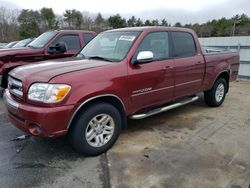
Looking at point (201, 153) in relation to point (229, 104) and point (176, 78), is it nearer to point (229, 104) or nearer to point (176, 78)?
point (176, 78)

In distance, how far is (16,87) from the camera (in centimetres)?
355

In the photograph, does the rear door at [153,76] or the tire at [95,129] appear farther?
the rear door at [153,76]

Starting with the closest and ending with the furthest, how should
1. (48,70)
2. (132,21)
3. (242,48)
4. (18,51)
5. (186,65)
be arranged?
(48,70) < (186,65) < (18,51) < (242,48) < (132,21)

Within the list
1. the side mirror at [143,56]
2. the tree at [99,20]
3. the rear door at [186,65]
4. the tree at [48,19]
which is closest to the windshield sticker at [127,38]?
the side mirror at [143,56]

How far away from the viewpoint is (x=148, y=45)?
14.3 feet

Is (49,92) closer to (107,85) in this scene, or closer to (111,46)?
(107,85)

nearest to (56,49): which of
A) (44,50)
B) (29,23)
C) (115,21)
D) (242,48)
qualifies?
(44,50)

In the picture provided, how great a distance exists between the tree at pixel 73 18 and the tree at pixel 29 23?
4550 mm

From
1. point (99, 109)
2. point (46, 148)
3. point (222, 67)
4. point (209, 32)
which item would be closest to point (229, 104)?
point (222, 67)

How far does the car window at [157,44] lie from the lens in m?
4.29

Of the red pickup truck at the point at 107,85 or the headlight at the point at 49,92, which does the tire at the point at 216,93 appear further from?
→ the headlight at the point at 49,92

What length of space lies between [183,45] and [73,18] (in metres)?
39.5

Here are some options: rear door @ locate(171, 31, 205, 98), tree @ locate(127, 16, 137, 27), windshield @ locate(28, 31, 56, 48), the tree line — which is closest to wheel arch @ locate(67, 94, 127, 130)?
rear door @ locate(171, 31, 205, 98)

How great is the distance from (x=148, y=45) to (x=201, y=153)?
1.96m
